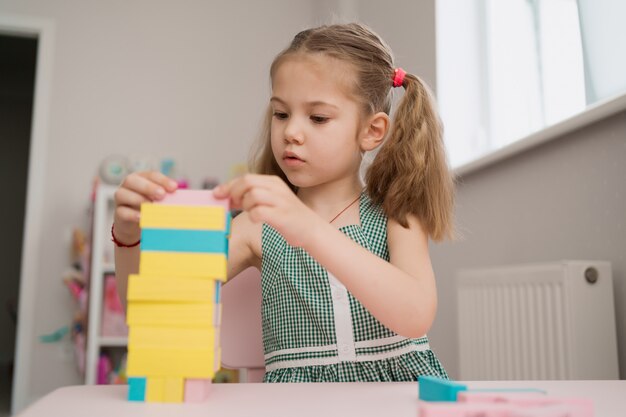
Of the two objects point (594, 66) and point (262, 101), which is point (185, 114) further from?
point (594, 66)

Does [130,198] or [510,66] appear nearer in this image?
[130,198]

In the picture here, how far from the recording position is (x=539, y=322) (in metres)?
1.50

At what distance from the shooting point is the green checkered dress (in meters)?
1.03

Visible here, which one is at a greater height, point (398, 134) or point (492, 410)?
point (398, 134)

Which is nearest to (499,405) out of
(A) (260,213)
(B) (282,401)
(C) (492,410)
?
(C) (492,410)

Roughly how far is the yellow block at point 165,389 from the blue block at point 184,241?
115 millimetres

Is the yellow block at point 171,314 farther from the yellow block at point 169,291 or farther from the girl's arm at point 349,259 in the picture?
the girl's arm at point 349,259

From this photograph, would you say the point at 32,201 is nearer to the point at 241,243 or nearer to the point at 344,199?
the point at 241,243

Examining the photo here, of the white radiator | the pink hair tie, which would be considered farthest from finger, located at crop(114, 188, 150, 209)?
the white radiator

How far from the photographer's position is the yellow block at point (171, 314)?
1.83ft

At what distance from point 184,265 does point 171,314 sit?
0.04 metres

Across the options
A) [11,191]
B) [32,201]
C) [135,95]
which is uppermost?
[11,191]

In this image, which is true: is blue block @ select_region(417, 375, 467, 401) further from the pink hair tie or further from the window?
the window

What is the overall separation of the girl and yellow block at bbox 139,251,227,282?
330 mm
